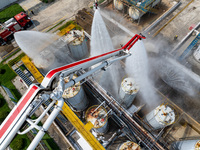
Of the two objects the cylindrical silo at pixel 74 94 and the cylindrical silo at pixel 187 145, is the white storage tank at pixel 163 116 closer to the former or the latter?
the cylindrical silo at pixel 187 145

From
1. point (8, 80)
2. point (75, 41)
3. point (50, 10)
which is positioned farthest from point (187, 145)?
point (50, 10)

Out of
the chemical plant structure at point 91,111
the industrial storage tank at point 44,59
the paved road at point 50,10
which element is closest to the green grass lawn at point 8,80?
the chemical plant structure at point 91,111

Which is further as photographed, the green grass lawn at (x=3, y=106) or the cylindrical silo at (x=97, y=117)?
the green grass lawn at (x=3, y=106)

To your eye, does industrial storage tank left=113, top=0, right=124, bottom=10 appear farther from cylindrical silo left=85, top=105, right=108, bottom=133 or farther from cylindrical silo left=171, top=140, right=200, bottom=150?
cylindrical silo left=171, top=140, right=200, bottom=150

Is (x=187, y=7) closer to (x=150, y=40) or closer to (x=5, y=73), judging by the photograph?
(x=150, y=40)

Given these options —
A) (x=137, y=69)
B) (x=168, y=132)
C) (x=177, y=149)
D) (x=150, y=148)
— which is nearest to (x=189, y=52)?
(x=137, y=69)

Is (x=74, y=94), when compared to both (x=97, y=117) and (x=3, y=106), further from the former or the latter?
(x=3, y=106)
